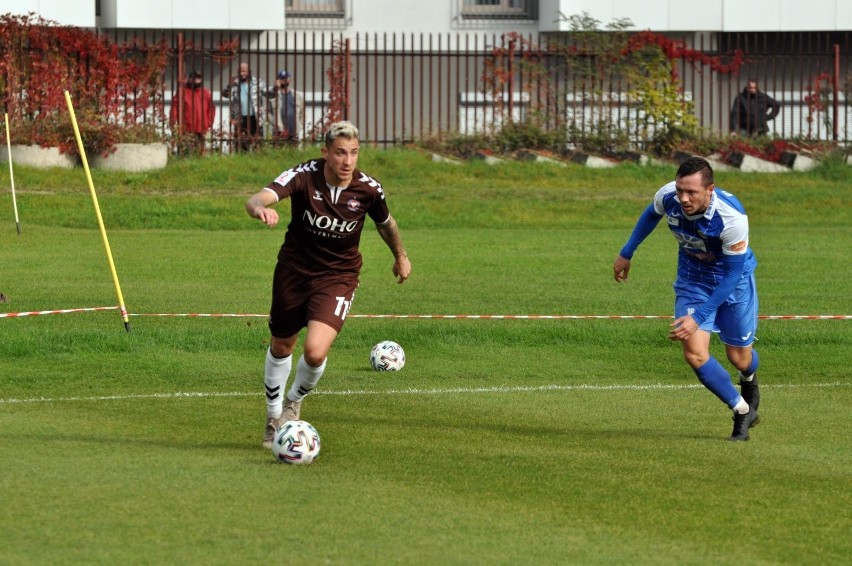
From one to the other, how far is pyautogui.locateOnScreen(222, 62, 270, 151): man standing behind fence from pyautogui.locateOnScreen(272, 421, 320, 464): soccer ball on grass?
72.1 ft

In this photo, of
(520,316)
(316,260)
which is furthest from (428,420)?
(520,316)

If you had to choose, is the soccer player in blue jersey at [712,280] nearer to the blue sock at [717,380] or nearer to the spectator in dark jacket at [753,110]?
the blue sock at [717,380]

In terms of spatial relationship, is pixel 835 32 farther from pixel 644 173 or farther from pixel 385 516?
pixel 385 516

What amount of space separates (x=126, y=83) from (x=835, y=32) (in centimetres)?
1722

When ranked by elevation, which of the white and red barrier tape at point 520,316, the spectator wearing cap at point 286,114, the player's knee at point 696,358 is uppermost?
the spectator wearing cap at point 286,114

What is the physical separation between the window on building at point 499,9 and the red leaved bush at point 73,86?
8.06 metres

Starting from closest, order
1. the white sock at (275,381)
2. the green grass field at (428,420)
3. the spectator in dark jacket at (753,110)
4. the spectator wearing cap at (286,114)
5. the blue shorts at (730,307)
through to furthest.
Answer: the green grass field at (428,420) → the white sock at (275,381) → the blue shorts at (730,307) → the spectator wearing cap at (286,114) → the spectator in dark jacket at (753,110)

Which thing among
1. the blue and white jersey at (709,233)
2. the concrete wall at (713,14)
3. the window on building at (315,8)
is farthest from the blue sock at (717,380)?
the window on building at (315,8)

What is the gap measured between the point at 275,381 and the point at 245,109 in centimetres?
2171

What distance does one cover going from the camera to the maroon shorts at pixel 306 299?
30.7 ft

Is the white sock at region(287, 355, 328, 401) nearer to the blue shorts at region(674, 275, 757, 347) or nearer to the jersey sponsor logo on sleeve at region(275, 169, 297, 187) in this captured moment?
the jersey sponsor logo on sleeve at region(275, 169, 297, 187)

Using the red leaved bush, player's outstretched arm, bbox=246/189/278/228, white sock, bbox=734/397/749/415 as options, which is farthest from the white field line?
the red leaved bush

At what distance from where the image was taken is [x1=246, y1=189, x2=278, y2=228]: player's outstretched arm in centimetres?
858

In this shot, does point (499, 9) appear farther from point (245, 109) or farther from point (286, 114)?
point (245, 109)
